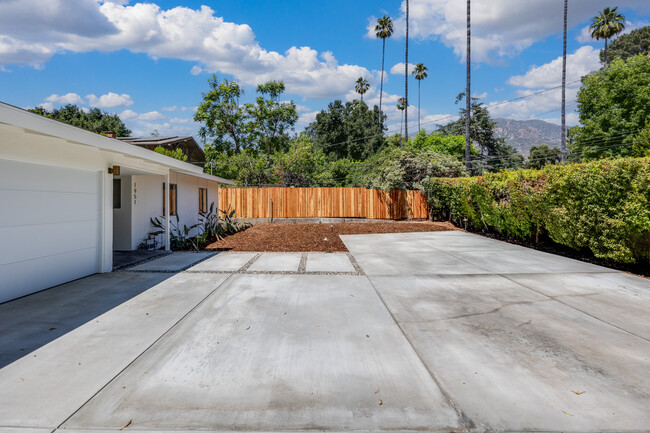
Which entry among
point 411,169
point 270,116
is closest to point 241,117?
point 270,116

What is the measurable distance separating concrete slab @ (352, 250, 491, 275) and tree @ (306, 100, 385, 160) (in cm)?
2900

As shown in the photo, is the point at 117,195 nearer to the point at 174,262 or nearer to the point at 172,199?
the point at 172,199

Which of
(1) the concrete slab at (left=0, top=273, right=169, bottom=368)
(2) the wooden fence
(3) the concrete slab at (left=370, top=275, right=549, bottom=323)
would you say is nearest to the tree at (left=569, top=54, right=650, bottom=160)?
(2) the wooden fence

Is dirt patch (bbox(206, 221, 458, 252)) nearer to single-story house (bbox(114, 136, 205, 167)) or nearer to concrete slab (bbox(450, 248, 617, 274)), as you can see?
concrete slab (bbox(450, 248, 617, 274))

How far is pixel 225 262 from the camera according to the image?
24.5ft

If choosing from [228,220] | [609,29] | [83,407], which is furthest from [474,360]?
[609,29]

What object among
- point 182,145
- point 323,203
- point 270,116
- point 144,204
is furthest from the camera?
point 270,116

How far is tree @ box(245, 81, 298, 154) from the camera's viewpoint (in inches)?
1133

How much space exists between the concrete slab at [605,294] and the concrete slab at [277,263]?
4255 millimetres

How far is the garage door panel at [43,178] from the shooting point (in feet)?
14.9

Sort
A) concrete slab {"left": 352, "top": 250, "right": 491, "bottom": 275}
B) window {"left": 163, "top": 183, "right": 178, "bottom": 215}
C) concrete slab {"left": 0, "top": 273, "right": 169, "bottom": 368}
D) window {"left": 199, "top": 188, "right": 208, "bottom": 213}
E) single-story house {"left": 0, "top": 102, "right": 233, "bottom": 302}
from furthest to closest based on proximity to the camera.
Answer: window {"left": 199, "top": 188, "right": 208, "bottom": 213} < window {"left": 163, "top": 183, "right": 178, "bottom": 215} < concrete slab {"left": 352, "top": 250, "right": 491, "bottom": 275} < single-story house {"left": 0, "top": 102, "right": 233, "bottom": 302} < concrete slab {"left": 0, "top": 273, "right": 169, "bottom": 368}

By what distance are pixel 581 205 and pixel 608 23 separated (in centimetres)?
3511

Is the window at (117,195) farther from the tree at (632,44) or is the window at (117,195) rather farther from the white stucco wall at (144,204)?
the tree at (632,44)

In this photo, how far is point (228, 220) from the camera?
44.5ft
